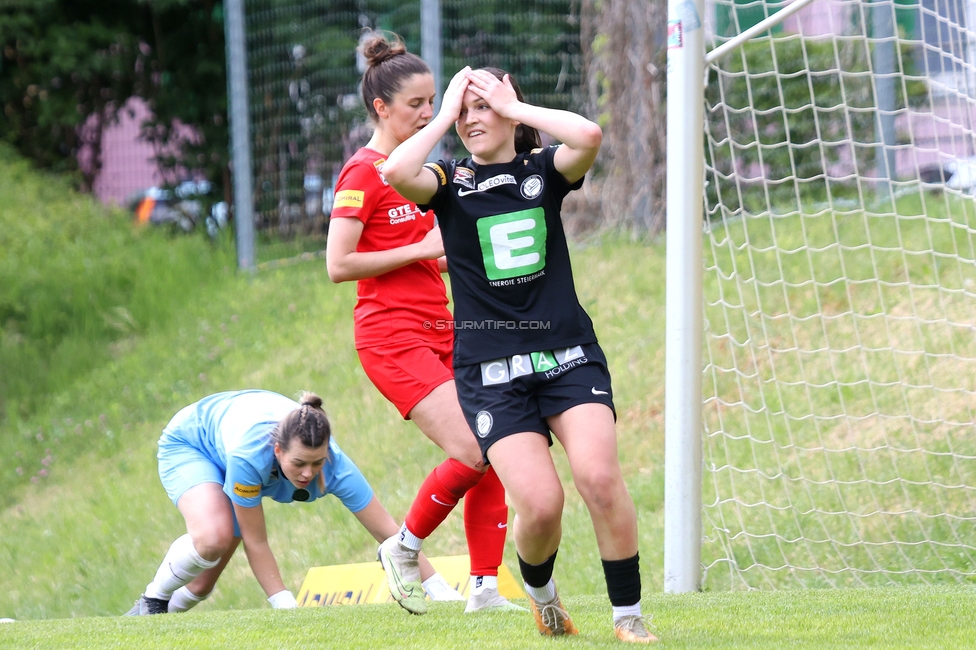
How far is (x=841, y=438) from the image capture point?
656 centimetres

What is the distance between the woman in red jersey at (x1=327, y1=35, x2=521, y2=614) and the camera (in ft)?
13.5

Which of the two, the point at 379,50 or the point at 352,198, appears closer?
the point at 352,198

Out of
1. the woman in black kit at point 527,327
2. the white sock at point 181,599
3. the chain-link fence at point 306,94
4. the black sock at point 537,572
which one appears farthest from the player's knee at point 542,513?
the chain-link fence at point 306,94

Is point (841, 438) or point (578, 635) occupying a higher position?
point (841, 438)

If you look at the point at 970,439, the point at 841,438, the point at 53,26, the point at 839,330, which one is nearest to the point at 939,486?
the point at 970,439

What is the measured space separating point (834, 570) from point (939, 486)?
732 millimetres

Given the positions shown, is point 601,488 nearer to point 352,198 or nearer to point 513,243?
point 513,243

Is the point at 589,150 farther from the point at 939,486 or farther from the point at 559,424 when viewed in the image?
the point at 939,486

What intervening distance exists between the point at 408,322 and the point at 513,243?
99 cm

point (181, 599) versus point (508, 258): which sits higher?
point (508, 258)

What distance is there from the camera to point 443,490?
13.5ft

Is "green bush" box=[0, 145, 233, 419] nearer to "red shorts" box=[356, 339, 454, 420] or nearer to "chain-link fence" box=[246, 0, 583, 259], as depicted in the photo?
"chain-link fence" box=[246, 0, 583, 259]

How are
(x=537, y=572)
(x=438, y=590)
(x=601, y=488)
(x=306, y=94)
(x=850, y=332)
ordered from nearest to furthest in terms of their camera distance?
(x=601, y=488) → (x=537, y=572) → (x=438, y=590) → (x=850, y=332) → (x=306, y=94)

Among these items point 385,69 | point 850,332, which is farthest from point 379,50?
point 850,332
